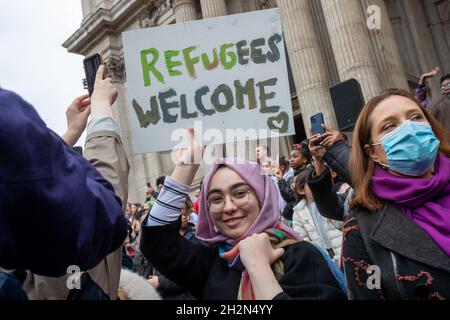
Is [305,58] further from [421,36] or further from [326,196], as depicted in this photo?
[326,196]

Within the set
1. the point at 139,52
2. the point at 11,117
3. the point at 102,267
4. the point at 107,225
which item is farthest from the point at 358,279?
the point at 139,52

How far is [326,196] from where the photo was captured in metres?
2.76

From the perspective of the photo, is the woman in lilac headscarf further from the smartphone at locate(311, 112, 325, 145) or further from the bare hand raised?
the bare hand raised

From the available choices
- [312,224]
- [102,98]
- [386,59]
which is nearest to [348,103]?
[102,98]

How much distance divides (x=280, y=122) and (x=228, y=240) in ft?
4.20

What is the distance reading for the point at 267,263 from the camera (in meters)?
1.99

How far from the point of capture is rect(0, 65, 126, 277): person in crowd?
94 centimetres

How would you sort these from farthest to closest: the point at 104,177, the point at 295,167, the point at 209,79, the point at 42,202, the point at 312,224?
the point at 295,167 → the point at 312,224 → the point at 209,79 → the point at 104,177 → the point at 42,202

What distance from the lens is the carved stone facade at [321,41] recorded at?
11.4 metres

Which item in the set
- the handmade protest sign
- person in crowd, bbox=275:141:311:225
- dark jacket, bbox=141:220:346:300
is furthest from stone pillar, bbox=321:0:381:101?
dark jacket, bbox=141:220:346:300

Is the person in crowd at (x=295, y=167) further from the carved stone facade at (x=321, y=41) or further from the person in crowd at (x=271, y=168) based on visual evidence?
the carved stone facade at (x=321, y=41)

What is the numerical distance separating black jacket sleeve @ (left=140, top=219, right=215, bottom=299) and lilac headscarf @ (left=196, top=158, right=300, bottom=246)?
13cm

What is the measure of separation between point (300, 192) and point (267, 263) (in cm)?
340

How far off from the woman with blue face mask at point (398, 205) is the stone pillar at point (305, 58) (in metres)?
10.1
